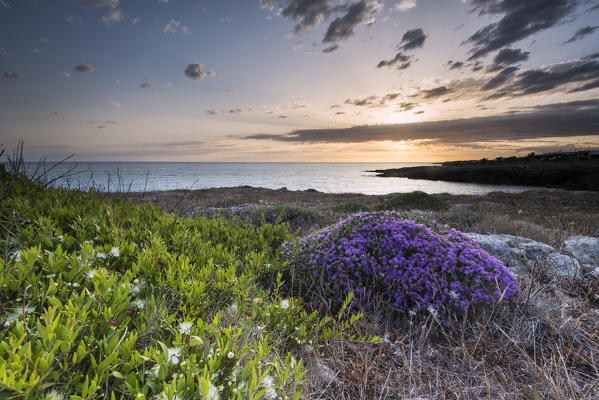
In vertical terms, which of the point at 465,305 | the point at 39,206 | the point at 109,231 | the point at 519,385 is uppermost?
the point at 39,206

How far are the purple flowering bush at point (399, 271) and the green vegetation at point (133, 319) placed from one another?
48 cm

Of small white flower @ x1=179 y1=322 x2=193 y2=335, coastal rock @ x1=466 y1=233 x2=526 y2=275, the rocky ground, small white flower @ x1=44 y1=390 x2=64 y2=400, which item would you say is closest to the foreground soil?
coastal rock @ x1=466 y1=233 x2=526 y2=275

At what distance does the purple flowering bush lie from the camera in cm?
344

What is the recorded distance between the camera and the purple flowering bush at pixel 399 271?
Answer: 11.3ft

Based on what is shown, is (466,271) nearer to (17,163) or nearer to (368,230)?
(368,230)

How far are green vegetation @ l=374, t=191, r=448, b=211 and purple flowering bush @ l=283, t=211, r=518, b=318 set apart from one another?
35.2 ft

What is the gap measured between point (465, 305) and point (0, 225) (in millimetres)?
6324

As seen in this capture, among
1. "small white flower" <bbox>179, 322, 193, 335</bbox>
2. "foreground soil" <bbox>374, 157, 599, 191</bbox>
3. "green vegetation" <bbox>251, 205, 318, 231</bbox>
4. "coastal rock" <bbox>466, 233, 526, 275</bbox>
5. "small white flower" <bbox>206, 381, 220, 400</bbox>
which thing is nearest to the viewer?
"small white flower" <bbox>206, 381, 220, 400</bbox>

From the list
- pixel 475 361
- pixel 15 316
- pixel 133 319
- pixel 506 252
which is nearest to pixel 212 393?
pixel 133 319

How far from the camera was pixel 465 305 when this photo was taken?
330 cm

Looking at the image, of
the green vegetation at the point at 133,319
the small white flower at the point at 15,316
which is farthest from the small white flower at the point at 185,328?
the small white flower at the point at 15,316

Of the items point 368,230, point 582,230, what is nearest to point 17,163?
point 368,230

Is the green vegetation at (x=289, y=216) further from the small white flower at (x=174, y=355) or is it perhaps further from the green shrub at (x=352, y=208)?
the small white flower at (x=174, y=355)

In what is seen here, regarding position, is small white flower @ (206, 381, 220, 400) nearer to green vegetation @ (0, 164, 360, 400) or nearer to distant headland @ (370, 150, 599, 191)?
green vegetation @ (0, 164, 360, 400)
